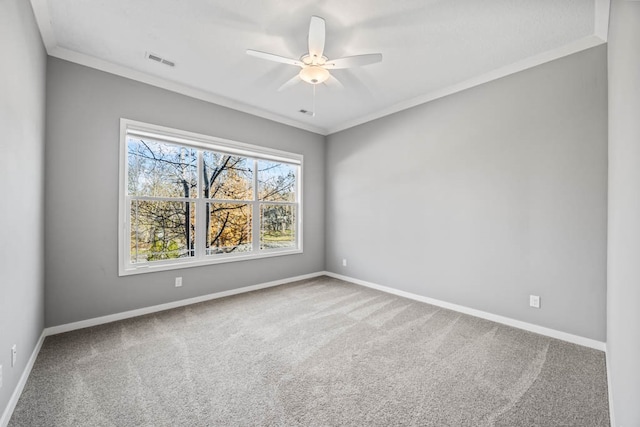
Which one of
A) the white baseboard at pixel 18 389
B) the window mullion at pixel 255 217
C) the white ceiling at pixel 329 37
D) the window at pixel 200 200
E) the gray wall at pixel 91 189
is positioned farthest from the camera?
the window mullion at pixel 255 217

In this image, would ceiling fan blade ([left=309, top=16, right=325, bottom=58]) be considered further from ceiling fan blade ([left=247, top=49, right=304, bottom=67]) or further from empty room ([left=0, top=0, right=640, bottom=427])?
ceiling fan blade ([left=247, top=49, right=304, bottom=67])

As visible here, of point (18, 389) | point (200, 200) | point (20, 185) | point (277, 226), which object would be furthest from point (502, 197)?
point (18, 389)

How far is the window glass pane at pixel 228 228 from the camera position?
378 cm

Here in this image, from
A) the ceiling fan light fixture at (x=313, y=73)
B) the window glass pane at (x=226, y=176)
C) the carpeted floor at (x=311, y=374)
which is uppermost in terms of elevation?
the ceiling fan light fixture at (x=313, y=73)

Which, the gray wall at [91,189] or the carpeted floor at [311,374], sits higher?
the gray wall at [91,189]

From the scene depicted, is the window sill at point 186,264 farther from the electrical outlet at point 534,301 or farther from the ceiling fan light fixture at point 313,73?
the electrical outlet at point 534,301

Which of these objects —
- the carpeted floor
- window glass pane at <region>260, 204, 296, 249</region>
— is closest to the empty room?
the carpeted floor

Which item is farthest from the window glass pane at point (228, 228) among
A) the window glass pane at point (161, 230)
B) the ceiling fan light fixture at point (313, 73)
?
the ceiling fan light fixture at point (313, 73)

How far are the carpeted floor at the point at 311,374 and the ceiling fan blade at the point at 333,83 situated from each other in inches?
109

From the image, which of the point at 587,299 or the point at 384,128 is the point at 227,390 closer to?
the point at 587,299

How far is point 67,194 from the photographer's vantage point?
2672 millimetres

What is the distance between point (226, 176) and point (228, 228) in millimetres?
771

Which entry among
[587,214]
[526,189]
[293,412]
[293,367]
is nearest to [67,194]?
[293,367]

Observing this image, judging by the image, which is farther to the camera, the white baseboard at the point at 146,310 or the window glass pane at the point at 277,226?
the window glass pane at the point at 277,226
